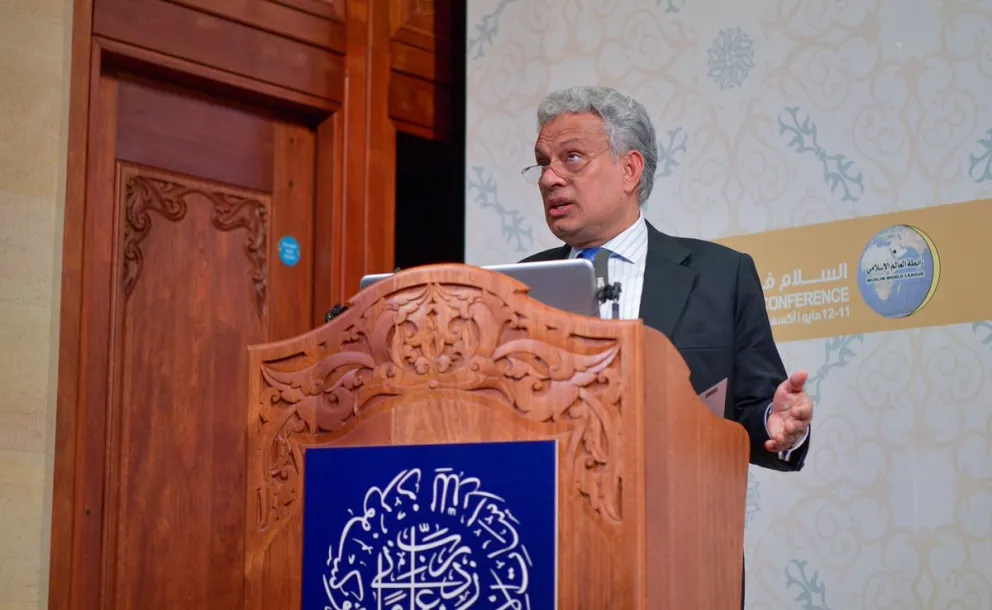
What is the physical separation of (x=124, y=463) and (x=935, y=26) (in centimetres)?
227

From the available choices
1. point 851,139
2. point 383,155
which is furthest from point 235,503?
point 851,139

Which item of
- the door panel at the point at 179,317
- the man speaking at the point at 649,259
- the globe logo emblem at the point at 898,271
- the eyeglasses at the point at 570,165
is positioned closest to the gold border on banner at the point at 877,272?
the globe logo emblem at the point at 898,271

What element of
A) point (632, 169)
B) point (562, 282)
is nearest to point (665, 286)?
point (632, 169)

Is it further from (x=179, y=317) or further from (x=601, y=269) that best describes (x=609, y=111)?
(x=179, y=317)

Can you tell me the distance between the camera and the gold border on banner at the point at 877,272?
2.73 m

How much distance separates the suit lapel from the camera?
214 centimetres

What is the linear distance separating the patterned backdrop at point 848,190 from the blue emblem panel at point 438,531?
4.80ft

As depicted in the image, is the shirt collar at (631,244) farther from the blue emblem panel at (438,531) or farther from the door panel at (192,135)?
the door panel at (192,135)

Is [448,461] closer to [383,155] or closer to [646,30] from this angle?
[646,30]

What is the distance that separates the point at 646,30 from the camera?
136 inches

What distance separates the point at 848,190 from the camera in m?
2.98

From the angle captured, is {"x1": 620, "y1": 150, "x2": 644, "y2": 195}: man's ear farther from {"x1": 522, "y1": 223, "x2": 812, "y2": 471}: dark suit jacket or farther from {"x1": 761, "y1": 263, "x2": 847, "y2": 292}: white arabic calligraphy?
{"x1": 761, "y1": 263, "x2": 847, "y2": 292}: white arabic calligraphy

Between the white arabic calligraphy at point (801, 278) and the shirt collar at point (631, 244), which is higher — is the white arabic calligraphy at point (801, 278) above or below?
above

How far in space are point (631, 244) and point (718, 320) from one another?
23 centimetres
